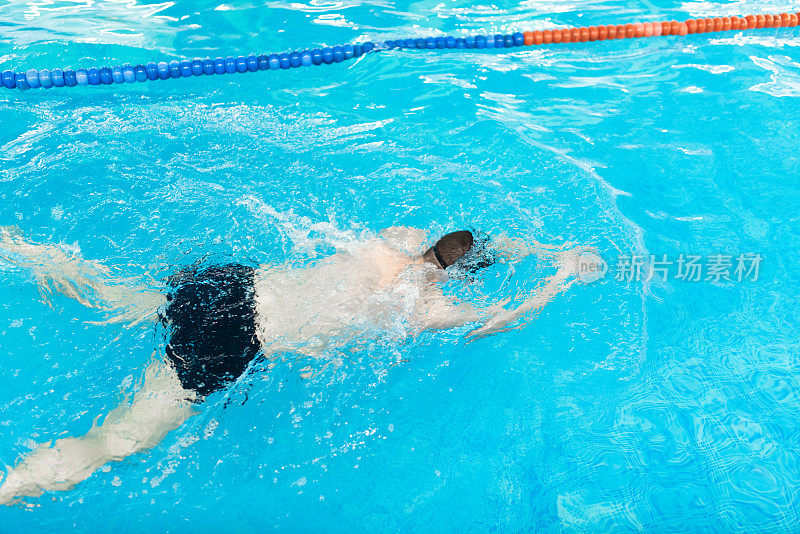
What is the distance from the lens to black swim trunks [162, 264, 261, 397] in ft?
10.1

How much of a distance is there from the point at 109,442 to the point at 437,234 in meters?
2.42

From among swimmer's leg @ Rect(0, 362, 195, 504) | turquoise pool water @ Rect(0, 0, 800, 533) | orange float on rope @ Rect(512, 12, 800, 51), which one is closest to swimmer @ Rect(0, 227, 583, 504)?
swimmer's leg @ Rect(0, 362, 195, 504)

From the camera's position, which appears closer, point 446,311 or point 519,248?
point 446,311

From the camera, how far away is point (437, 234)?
14.0 feet

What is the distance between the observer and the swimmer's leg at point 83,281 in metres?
3.63

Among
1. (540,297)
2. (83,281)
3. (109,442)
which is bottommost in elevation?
(109,442)

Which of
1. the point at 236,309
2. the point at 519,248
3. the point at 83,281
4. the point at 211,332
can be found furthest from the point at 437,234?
the point at 83,281

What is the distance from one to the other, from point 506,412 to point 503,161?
2352 millimetres

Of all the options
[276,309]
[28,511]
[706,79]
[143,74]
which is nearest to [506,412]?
[276,309]

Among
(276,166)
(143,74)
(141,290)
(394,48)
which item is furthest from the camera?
(394,48)

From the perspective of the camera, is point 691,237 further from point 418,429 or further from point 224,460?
point 224,460

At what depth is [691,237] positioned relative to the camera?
14.4 feet

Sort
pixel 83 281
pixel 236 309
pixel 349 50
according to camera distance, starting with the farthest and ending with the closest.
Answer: pixel 349 50 → pixel 83 281 → pixel 236 309

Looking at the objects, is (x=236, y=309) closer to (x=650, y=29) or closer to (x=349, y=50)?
(x=349, y=50)
